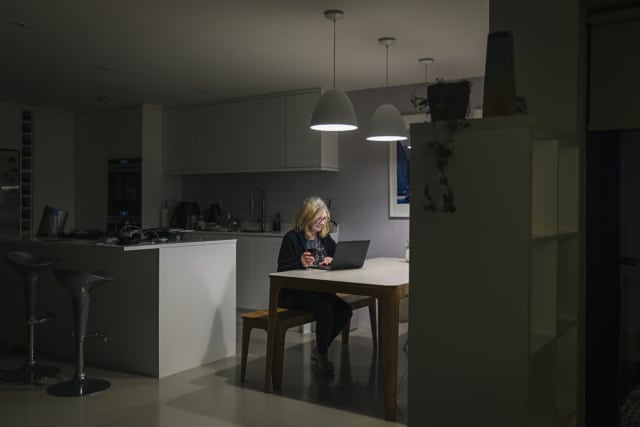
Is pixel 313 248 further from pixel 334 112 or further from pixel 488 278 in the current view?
pixel 488 278

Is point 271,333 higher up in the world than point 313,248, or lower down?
lower down

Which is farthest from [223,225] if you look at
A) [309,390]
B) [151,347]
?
[309,390]

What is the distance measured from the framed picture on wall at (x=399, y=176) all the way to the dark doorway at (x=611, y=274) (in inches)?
117

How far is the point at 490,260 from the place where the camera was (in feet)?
6.95

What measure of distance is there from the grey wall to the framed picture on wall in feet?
0.18

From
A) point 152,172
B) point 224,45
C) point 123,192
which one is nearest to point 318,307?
point 224,45

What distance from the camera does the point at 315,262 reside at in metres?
4.52

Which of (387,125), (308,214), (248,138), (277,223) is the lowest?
(277,223)

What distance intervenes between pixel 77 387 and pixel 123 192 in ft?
12.3

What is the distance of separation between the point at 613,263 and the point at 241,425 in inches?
82.2

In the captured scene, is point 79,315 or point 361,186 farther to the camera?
point 361,186

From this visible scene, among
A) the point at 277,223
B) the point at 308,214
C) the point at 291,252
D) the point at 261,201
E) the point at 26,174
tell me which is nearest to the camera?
the point at 291,252

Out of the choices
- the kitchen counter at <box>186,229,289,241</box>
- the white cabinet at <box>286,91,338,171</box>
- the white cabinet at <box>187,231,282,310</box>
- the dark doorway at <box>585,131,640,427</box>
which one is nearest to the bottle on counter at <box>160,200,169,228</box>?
the kitchen counter at <box>186,229,289,241</box>

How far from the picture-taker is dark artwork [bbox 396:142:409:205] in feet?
19.0
